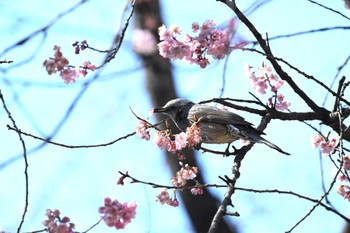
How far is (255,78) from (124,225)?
69.2 inches

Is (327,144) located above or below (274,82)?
below

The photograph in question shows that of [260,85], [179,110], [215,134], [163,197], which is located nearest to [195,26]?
[260,85]

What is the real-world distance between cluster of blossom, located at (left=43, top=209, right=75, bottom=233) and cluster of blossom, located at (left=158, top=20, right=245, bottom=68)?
4.30ft

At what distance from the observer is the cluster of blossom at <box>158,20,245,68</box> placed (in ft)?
12.3

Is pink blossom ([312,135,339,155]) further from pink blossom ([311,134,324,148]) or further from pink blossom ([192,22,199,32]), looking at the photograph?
pink blossom ([192,22,199,32])

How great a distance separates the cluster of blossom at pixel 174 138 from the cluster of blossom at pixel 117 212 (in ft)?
1.84

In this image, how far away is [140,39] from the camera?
623 cm

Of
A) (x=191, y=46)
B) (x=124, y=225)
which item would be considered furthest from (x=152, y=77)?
(x=124, y=225)

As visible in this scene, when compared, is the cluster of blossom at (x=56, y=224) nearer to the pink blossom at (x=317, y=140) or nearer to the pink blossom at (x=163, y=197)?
the pink blossom at (x=163, y=197)

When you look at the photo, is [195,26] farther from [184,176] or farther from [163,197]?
[163,197]

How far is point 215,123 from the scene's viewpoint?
15.9ft

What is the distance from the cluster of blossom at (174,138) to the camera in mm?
3695

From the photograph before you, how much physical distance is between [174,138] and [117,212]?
796 mm

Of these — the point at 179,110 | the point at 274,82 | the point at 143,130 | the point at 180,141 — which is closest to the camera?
the point at 180,141
